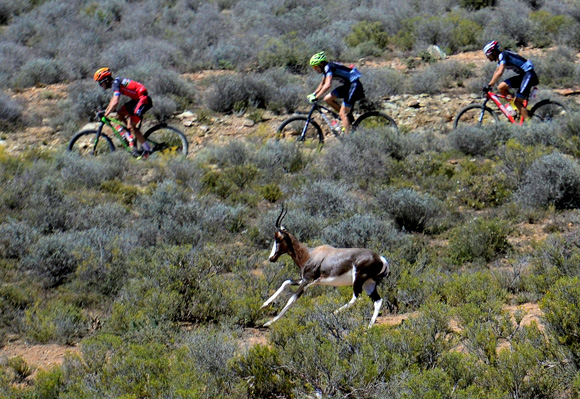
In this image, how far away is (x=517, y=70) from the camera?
13227mm

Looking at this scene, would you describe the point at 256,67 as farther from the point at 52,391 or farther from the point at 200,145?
the point at 52,391

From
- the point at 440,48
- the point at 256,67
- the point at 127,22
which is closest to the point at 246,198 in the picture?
the point at 256,67

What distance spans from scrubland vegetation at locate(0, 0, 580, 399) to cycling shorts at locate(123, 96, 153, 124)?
854 mm

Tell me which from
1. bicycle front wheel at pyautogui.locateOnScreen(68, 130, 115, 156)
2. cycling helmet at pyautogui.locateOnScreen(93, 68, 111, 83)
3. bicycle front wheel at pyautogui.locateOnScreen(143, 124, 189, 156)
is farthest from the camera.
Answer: bicycle front wheel at pyautogui.locateOnScreen(68, 130, 115, 156)

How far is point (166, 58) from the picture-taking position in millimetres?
20000

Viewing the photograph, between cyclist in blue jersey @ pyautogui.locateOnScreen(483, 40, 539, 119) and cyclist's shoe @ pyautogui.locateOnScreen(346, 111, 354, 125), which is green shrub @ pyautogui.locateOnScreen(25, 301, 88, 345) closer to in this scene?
cyclist's shoe @ pyautogui.locateOnScreen(346, 111, 354, 125)

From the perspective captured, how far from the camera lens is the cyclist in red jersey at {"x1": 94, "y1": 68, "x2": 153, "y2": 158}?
12.5 m

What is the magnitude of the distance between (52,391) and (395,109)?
12.1 m

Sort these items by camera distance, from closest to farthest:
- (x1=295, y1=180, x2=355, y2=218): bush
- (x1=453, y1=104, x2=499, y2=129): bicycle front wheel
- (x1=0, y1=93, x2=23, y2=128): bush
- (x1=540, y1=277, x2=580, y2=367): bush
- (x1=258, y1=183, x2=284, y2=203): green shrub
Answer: (x1=540, y1=277, x2=580, y2=367): bush < (x1=295, y1=180, x2=355, y2=218): bush < (x1=258, y1=183, x2=284, y2=203): green shrub < (x1=453, y1=104, x2=499, y2=129): bicycle front wheel < (x1=0, y1=93, x2=23, y2=128): bush

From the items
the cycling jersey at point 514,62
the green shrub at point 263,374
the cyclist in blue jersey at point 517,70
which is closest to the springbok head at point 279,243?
the green shrub at point 263,374

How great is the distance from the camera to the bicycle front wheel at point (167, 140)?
13203mm

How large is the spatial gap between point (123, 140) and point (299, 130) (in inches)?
142

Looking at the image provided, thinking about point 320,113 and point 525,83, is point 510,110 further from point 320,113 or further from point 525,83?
point 320,113

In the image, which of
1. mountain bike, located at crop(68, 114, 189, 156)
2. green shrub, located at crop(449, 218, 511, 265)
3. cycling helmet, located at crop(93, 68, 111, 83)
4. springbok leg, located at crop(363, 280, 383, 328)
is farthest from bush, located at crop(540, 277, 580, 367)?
cycling helmet, located at crop(93, 68, 111, 83)
